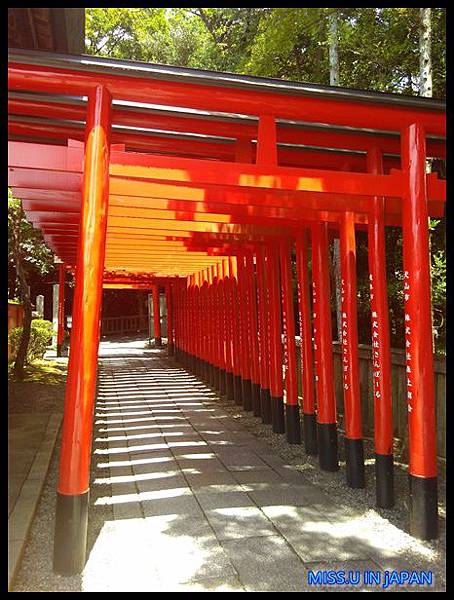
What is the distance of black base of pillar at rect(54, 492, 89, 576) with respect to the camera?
11.5ft

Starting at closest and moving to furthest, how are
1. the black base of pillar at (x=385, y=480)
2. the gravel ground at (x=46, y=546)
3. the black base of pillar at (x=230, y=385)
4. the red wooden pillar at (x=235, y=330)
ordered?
the gravel ground at (x=46, y=546) < the black base of pillar at (x=385, y=480) < the red wooden pillar at (x=235, y=330) < the black base of pillar at (x=230, y=385)

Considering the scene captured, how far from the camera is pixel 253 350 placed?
878 cm

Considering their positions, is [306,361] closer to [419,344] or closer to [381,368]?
[381,368]

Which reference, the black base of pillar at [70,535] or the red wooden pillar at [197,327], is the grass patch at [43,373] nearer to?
the red wooden pillar at [197,327]

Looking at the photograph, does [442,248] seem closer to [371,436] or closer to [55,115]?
[371,436]

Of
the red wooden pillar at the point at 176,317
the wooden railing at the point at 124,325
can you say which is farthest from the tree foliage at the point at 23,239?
the wooden railing at the point at 124,325

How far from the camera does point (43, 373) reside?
1256cm

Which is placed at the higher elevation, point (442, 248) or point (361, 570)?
point (442, 248)

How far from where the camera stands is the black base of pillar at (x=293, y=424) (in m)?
6.88

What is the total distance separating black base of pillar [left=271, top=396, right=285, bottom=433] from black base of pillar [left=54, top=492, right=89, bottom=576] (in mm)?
4263

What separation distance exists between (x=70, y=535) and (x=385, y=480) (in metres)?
2.77

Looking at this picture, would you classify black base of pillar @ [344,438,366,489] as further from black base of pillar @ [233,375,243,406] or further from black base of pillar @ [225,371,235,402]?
black base of pillar @ [225,371,235,402]
